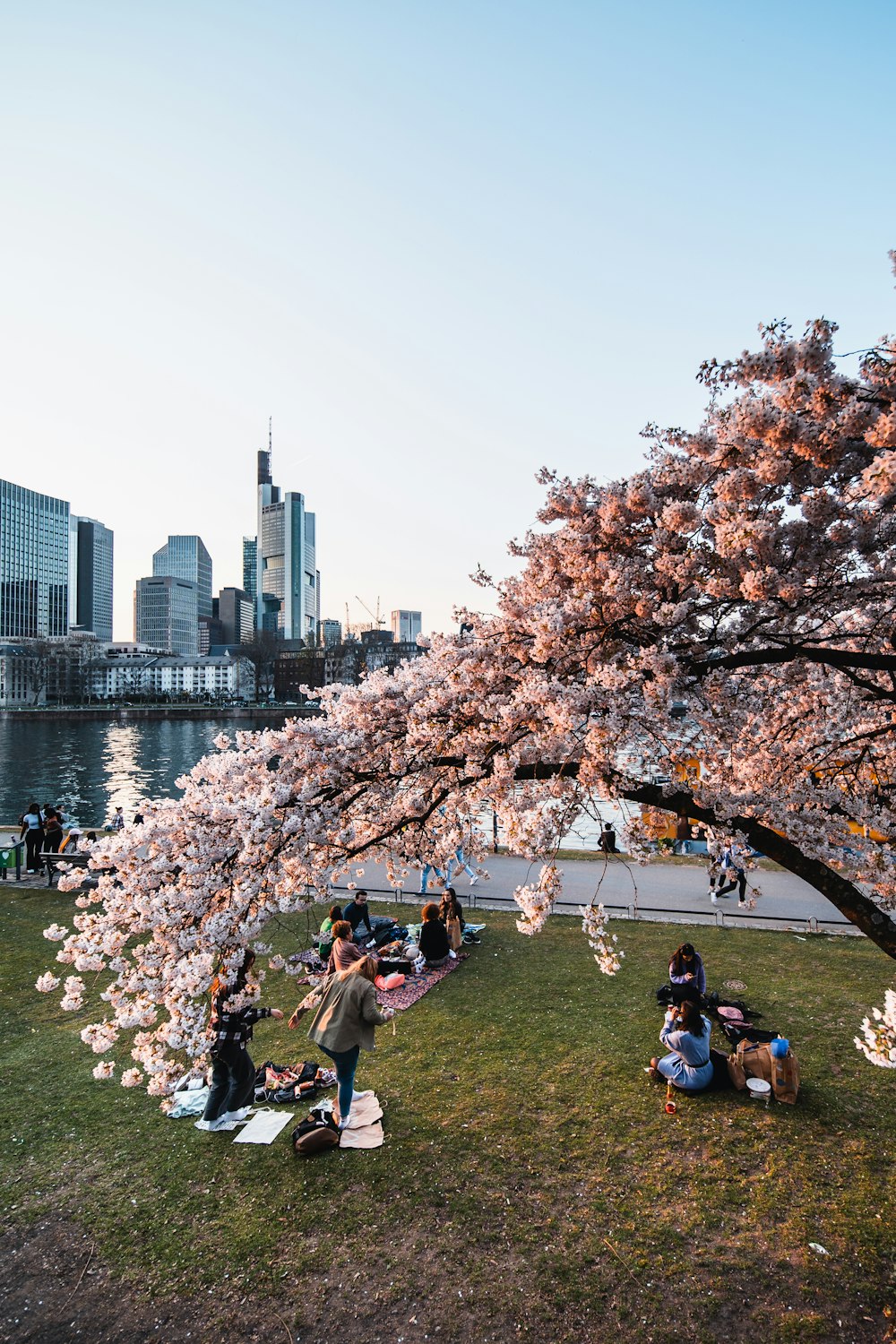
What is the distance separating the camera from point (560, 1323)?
516 centimetres

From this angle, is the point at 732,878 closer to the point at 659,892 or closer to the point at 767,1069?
the point at 659,892

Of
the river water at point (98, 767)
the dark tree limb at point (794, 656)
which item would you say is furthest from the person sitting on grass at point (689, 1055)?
the river water at point (98, 767)

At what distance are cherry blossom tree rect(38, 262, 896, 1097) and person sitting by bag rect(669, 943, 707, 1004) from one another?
3.30 m

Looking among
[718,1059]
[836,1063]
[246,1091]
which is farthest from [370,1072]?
[836,1063]

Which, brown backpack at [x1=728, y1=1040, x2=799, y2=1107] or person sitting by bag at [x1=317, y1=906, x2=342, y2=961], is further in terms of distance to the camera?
person sitting by bag at [x1=317, y1=906, x2=342, y2=961]

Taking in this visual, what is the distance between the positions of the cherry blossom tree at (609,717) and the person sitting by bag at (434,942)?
5.51 meters

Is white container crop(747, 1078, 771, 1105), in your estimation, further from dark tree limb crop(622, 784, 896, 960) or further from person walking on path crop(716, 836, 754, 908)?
person walking on path crop(716, 836, 754, 908)

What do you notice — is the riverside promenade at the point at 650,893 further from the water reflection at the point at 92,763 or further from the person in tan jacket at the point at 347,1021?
the water reflection at the point at 92,763

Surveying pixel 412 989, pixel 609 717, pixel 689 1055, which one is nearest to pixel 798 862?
pixel 609 717

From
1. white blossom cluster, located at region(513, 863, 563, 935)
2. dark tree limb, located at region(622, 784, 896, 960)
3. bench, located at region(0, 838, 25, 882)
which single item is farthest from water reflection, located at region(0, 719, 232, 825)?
dark tree limb, located at region(622, 784, 896, 960)

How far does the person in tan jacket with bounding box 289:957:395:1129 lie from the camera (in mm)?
7238

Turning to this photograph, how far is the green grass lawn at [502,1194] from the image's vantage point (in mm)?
5293

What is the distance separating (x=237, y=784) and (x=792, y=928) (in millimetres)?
12824

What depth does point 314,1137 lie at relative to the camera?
709 cm
